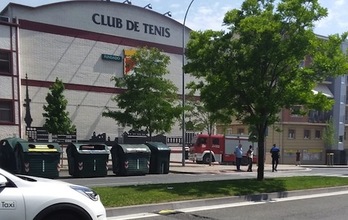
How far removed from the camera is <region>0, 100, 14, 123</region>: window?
2870 cm

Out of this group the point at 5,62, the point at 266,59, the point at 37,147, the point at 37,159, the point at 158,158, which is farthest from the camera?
the point at 5,62

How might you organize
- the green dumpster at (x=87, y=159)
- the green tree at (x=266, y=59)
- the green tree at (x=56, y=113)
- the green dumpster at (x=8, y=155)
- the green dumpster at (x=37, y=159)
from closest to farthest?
1. the green tree at (x=266, y=59)
2. the green dumpster at (x=37, y=159)
3. the green dumpster at (x=8, y=155)
4. the green dumpster at (x=87, y=159)
5. the green tree at (x=56, y=113)

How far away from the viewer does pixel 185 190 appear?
12.2 metres

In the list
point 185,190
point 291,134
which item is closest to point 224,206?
point 185,190

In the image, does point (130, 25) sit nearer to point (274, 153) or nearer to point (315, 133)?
point (274, 153)

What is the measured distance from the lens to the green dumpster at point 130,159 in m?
19.1

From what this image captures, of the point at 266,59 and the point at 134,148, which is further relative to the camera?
the point at 134,148

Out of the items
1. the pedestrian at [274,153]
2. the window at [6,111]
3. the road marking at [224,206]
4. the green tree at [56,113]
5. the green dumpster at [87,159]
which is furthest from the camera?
the green tree at [56,113]

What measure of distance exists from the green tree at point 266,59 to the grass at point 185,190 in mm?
2344

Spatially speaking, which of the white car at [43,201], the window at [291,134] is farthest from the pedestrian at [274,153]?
the window at [291,134]

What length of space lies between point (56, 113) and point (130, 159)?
12163mm

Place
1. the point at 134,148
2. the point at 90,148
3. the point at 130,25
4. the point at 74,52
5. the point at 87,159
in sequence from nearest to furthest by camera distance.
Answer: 1. the point at 87,159
2. the point at 90,148
3. the point at 134,148
4. the point at 74,52
5. the point at 130,25

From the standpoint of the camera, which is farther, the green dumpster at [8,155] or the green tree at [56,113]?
the green tree at [56,113]

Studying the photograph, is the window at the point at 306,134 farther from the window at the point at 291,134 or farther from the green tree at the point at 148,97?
the green tree at the point at 148,97
